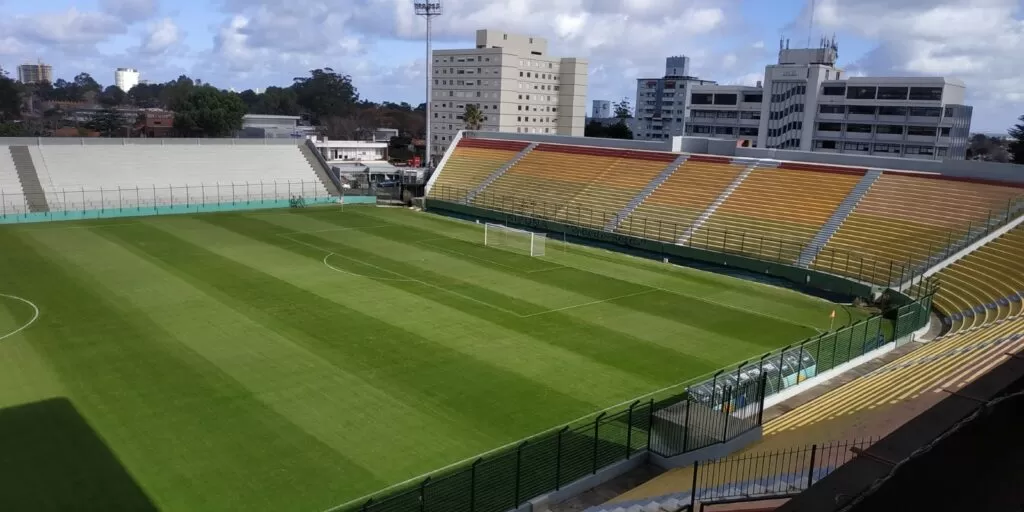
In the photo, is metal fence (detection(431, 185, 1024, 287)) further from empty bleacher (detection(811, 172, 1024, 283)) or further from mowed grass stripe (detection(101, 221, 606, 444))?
mowed grass stripe (detection(101, 221, 606, 444))

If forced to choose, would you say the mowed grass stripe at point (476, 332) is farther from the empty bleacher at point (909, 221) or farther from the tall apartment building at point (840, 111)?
the tall apartment building at point (840, 111)

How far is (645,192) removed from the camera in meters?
45.6

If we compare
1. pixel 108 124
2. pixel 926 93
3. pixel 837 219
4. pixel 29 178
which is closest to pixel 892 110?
pixel 926 93

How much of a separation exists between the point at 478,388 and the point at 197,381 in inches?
278

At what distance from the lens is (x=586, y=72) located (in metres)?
132

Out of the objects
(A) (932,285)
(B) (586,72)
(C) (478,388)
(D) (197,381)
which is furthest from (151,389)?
(B) (586,72)

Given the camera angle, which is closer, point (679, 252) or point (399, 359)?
point (399, 359)

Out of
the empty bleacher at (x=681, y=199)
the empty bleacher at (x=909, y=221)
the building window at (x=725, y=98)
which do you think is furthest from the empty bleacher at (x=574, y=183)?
the building window at (x=725, y=98)

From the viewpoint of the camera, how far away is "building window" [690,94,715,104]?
100625 millimetres

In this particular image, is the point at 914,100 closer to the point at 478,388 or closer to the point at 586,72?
the point at 586,72

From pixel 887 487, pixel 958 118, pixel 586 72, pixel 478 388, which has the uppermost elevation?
pixel 586 72

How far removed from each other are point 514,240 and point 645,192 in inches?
424

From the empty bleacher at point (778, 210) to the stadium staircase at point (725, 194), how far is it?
0.97 feet

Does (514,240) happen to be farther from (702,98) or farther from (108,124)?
(108,124)
